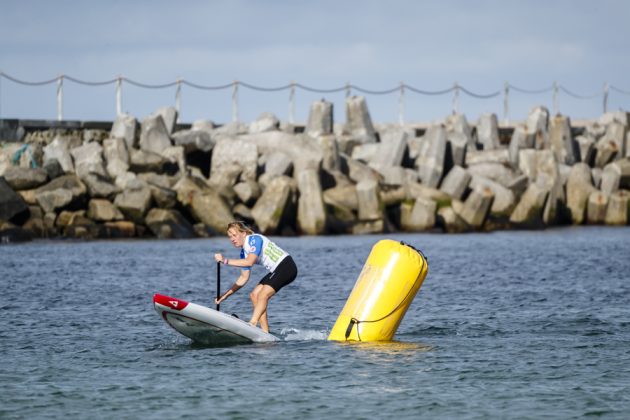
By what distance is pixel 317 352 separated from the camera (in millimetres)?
14320

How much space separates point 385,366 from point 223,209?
2293 cm

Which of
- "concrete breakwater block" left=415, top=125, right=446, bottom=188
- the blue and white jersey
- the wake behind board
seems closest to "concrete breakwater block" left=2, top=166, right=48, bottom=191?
"concrete breakwater block" left=415, top=125, right=446, bottom=188

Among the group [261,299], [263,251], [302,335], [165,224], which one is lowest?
[165,224]

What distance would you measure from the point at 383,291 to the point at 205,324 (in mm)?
2151

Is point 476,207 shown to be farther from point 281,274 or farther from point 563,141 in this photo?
point 281,274

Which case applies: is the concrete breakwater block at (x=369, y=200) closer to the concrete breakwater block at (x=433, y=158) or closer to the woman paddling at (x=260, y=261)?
the concrete breakwater block at (x=433, y=158)

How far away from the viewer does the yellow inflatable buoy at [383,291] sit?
14.5m

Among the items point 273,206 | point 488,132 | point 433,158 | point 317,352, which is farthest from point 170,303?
point 488,132

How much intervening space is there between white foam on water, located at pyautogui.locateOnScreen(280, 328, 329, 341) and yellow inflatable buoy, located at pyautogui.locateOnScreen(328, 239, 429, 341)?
0.84 m

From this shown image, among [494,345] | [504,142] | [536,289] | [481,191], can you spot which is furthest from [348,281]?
[504,142]

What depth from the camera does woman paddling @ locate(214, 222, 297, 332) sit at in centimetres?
1431

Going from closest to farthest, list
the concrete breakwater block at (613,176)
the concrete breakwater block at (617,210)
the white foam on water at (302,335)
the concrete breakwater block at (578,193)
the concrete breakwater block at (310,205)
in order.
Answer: the white foam on water at (302,335) < the concrete breakwater block at (310,205) < the concrete breakwater block at (617,210) < the concrete breakwater block at (578,193) < the concrete breakwater block at (613,176)

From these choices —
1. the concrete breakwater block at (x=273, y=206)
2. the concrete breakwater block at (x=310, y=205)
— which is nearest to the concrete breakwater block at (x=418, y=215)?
the concrete breakwater block at (x=310, y=205)

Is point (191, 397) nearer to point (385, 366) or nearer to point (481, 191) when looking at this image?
point (385, 366)
